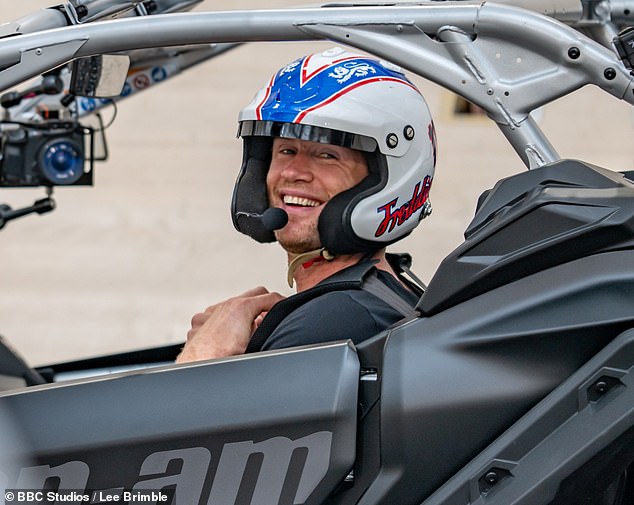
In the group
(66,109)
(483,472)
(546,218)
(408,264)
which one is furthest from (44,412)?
(66,109)

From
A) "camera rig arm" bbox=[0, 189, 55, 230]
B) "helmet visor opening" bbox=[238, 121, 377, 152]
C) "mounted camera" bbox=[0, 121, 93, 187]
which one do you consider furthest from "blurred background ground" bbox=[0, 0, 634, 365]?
"helmet visor opening" bbox=[238, 121, 377, 152]

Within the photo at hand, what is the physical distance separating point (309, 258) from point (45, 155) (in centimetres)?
148

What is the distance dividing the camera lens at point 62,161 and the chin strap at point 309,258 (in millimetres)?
1410

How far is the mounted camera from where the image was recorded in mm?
3328

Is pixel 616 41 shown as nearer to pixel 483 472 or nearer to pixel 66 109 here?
pixel 483 472

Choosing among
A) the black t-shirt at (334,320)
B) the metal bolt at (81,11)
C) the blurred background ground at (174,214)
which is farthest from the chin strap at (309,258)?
the blurred background ground at (174,214)

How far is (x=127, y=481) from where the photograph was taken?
1468 mm

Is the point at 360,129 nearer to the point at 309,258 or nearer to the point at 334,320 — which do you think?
the point at 309,258

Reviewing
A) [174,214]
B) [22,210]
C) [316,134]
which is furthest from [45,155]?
[174,214]

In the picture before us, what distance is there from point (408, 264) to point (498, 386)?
82cm

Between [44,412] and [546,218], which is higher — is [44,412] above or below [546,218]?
below

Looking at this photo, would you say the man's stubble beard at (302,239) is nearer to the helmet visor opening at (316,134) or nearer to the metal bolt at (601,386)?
the helmet visor opening at (316,134)

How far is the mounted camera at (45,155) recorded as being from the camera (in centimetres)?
333

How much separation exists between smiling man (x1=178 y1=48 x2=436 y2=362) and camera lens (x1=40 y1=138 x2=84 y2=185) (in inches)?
50.1
